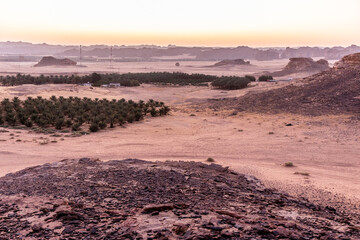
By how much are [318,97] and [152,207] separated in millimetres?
22928

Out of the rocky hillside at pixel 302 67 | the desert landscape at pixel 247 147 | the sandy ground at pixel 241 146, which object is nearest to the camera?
the desert landscape at pixel 247 147

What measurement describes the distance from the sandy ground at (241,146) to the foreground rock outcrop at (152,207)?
1.99 m

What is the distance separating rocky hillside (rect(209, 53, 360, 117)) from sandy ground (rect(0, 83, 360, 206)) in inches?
92.7

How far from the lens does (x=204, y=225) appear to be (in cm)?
554

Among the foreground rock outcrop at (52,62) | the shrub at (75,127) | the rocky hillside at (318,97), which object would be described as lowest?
the shrub at (75,127)

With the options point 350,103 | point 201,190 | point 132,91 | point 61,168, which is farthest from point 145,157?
point 132,91

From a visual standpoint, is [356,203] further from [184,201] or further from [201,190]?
[184,201]

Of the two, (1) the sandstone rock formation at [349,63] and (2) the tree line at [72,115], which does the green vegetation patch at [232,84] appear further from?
(2) the tree line at [72,115]

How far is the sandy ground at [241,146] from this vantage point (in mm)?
11164

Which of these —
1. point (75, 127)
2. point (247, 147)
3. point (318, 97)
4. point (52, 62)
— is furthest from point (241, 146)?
point (52, 62)

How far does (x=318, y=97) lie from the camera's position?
2602cm

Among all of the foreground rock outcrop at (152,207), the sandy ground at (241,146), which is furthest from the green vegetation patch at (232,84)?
the foreground rock outcrop at (152,207)

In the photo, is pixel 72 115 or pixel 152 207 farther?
pixel 72 115

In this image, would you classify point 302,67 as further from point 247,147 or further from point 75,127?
point 75,127
